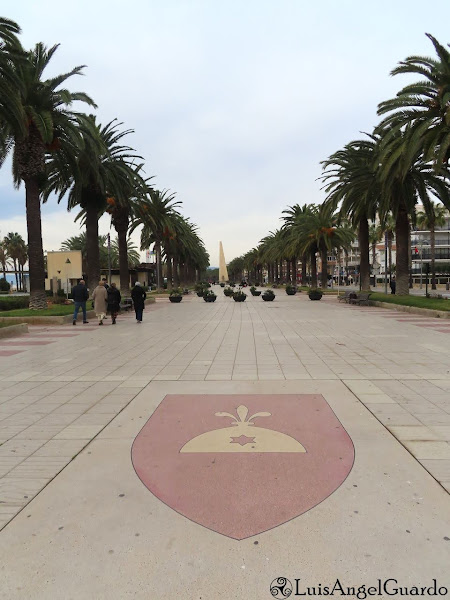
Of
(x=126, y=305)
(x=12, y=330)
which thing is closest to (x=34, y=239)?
(x=126, y=305)

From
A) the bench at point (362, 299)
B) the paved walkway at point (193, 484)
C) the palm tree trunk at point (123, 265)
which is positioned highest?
the palm tree trunk at point (123, 265)

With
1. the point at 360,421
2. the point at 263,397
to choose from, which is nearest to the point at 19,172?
the point at 263,397

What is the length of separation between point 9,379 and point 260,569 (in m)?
6.40

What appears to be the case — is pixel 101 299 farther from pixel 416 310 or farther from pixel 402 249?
pixel 402 249

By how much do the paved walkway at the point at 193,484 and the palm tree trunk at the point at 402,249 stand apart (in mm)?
18930

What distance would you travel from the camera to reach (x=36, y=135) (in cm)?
1872

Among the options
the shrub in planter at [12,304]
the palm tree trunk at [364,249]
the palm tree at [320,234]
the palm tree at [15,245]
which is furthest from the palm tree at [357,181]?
the palm tree at [15,245]

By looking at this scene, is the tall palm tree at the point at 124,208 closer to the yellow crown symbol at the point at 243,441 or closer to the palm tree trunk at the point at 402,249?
the palm tree trunk at the point at 402,249

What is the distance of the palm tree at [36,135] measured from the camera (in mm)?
18172

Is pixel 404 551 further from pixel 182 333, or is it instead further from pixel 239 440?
pixel 182 333

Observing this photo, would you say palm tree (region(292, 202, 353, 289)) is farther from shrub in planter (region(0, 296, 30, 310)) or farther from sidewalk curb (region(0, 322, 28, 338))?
sidewalk curb (region(0, 322, 28, 338))

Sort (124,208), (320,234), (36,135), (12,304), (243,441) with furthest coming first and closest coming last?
1. (320,234)
2. (124,208)
3. (12,304)
4. (36,135)
5. (243,441)

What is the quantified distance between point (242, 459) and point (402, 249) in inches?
968

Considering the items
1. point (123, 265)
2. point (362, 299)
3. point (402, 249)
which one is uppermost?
point (402, 249)
